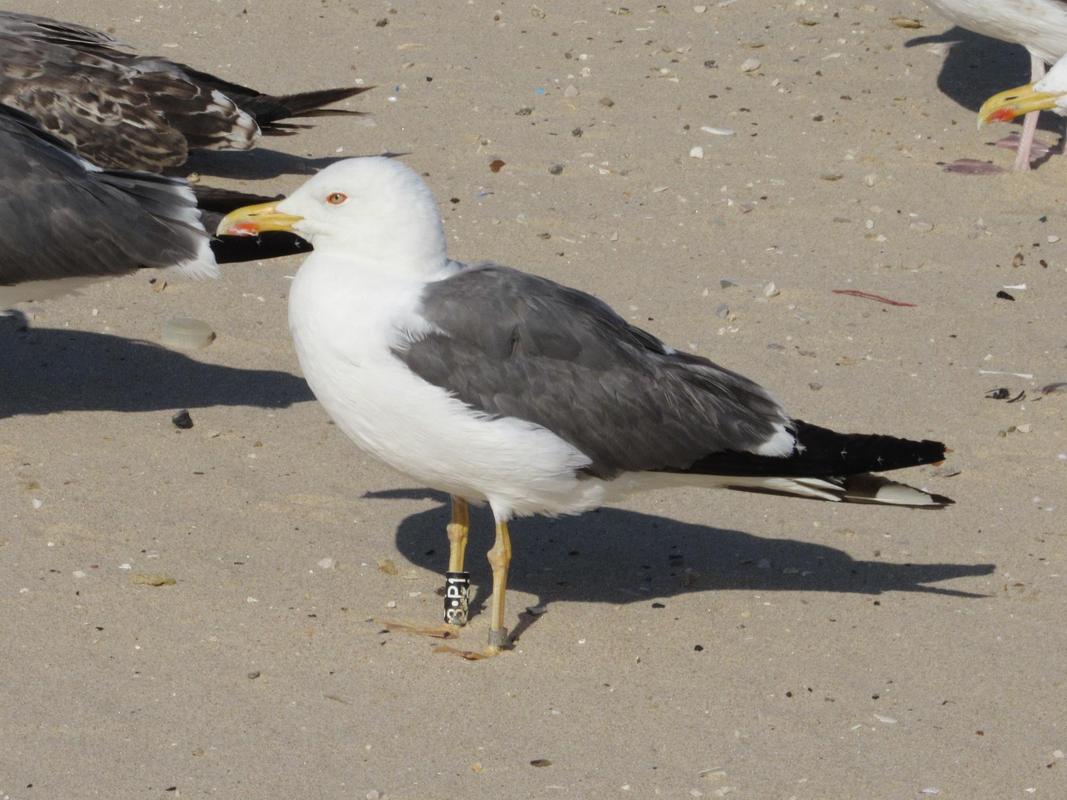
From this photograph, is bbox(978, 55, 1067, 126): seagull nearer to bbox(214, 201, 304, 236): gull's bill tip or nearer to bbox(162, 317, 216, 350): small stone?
bbox(162, 317, 216, 350): small stone

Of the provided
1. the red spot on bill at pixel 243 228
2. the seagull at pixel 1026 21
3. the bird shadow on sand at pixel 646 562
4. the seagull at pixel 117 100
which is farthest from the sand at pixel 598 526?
the red spot on bill at pixel 243 228

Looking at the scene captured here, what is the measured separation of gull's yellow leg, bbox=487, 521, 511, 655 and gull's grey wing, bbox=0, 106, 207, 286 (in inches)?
83.9

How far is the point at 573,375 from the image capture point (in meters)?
5.03

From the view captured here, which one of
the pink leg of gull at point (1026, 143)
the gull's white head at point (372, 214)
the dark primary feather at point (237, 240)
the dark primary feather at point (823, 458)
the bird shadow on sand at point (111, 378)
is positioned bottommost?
the bird shadow on sand at point (111, 378)

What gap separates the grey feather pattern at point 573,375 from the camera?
4.88 meters

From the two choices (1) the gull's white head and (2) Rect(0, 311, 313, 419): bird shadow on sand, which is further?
(2) Rect(0, 311, 313, 419): bird shadow on sand

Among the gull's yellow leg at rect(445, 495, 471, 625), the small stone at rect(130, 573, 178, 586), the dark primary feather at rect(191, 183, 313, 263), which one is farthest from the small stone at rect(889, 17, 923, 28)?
the small stone at rect(130, 573, 178, 586)

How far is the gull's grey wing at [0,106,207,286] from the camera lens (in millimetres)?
6426

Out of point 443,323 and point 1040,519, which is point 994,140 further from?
point 443,323

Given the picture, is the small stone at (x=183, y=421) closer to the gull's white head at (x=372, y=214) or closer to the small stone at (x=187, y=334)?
the small stone at (x=187, y=334)

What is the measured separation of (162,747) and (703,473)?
179 centimetres

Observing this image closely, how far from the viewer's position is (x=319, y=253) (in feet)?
16.3

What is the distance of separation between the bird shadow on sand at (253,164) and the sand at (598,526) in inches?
1.4

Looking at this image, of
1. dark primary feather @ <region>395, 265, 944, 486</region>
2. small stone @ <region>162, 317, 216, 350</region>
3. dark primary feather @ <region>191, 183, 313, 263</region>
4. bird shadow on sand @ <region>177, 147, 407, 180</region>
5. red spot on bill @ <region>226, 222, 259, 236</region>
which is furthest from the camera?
bird shadow on sand @ <region>177, 147, 407, 180</region>
